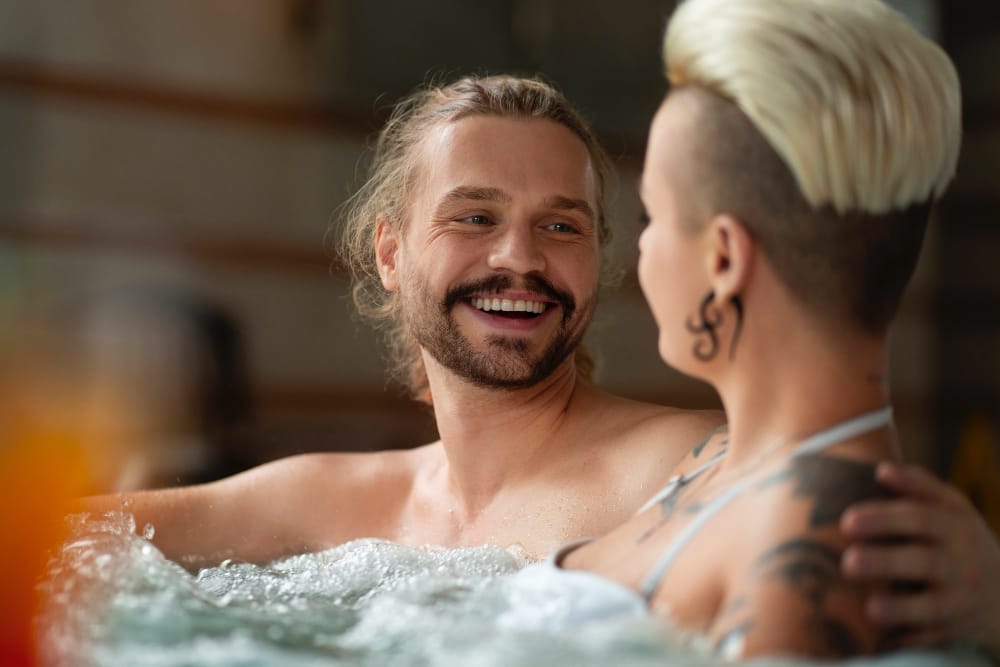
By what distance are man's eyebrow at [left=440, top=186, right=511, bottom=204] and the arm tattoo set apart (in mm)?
918

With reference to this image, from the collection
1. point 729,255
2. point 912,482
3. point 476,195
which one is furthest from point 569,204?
point 912,482

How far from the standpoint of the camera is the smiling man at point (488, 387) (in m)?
1.69

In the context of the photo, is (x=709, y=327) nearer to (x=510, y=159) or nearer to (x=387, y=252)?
(x=510, y=159)

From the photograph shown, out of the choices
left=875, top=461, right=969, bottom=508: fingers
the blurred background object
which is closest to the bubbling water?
left=875, top=461, right=969, bottom=508: fingers

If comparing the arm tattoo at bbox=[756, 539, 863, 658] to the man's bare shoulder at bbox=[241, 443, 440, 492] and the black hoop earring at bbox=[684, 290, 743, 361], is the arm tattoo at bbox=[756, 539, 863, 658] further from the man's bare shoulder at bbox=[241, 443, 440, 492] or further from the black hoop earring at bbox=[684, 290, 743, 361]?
the man's bare shoulder at bbox=[241, 443, 440, 492]

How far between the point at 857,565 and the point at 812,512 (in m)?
0.05

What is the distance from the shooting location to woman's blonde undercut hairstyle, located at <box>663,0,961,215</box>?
94 cm

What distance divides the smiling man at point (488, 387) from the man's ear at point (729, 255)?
24.4 inches

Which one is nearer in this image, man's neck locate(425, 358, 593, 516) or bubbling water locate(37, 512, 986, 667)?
bubbling water locate(37, 512, 986, 667)

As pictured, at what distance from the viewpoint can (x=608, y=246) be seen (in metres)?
2.18

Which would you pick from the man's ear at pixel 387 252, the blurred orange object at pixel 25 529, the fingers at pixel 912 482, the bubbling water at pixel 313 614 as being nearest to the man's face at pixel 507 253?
the man's ear at pixel 387 252

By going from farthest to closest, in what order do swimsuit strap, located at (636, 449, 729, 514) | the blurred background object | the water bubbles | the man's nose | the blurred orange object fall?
the blurred background object → the man's nose → the blurred orange object → swimsuit strap, located at (636, 449, 729, 514) → the water bubbles

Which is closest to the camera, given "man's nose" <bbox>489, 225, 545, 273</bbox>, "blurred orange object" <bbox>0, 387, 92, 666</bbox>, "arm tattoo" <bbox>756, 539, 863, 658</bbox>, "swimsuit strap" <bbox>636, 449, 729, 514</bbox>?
"arm tattoo" <bbox>756, 539, 863, 658</bbox>

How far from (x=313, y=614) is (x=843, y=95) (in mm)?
894
